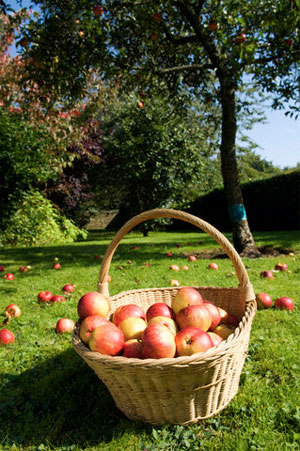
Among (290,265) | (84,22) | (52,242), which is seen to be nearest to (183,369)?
(290,265)

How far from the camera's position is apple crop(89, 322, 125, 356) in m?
1.64

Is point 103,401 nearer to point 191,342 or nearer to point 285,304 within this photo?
point 191,342

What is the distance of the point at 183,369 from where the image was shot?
4.62 ft

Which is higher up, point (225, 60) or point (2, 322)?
point (225, 60)

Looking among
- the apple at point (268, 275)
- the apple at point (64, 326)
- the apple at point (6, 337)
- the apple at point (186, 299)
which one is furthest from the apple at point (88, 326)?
the apple at point (268, 275)

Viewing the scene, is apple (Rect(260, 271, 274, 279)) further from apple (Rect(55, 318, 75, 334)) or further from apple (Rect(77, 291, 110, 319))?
apple (Rect(77, 291, 110, 319))

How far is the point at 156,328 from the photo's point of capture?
1.64 metres

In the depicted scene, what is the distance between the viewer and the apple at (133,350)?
169 cm

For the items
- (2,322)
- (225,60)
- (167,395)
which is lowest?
(2,322)

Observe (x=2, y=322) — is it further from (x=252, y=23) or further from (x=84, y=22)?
(x=252, y=23)

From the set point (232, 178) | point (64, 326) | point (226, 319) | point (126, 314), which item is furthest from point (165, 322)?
point (232, 178)

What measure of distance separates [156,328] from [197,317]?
1.06 feet

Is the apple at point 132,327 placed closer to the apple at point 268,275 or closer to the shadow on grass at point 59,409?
the shadow on grass at point 59,409

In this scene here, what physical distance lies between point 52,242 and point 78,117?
4480mm
